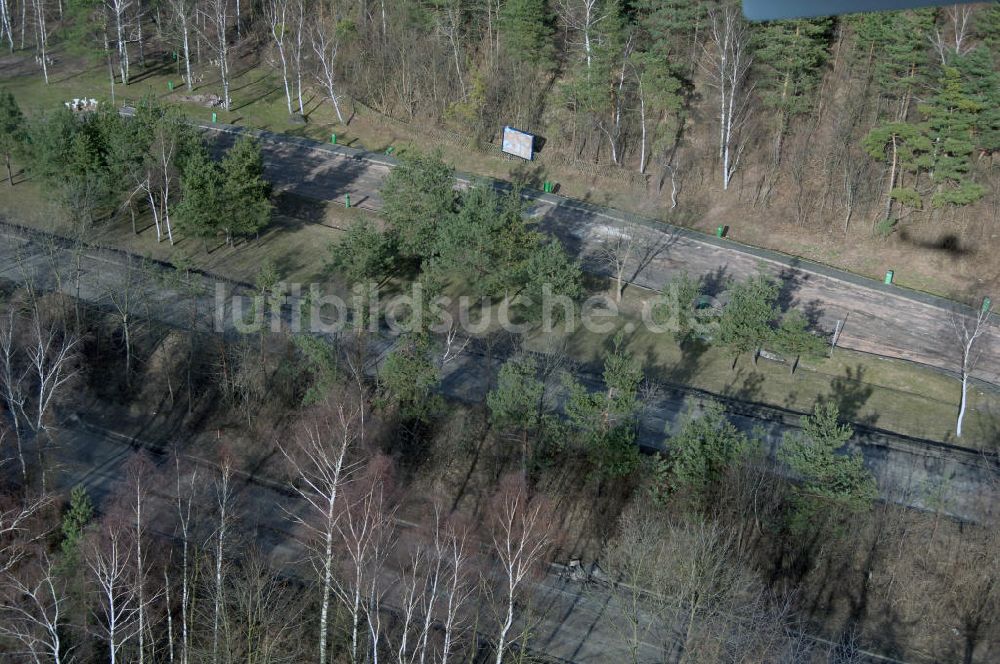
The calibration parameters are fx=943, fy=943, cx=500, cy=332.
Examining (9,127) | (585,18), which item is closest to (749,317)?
(585,18)

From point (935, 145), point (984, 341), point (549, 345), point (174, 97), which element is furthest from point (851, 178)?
point (174, 97)

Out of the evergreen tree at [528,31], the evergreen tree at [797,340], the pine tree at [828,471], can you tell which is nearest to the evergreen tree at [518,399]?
the pine tree at [828,471]

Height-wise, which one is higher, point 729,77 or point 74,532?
point 729,77

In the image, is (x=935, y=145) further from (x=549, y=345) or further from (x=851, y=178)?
(x=549, y=345)

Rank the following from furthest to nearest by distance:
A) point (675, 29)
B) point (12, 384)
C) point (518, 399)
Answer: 1. point (675, 29)
2. point (12, 384)
3. point (518, 399)

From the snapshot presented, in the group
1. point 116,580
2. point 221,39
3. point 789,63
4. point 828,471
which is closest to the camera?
point 116,580

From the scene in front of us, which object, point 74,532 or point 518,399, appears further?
point 518,399

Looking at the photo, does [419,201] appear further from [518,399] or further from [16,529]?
[16,529]
